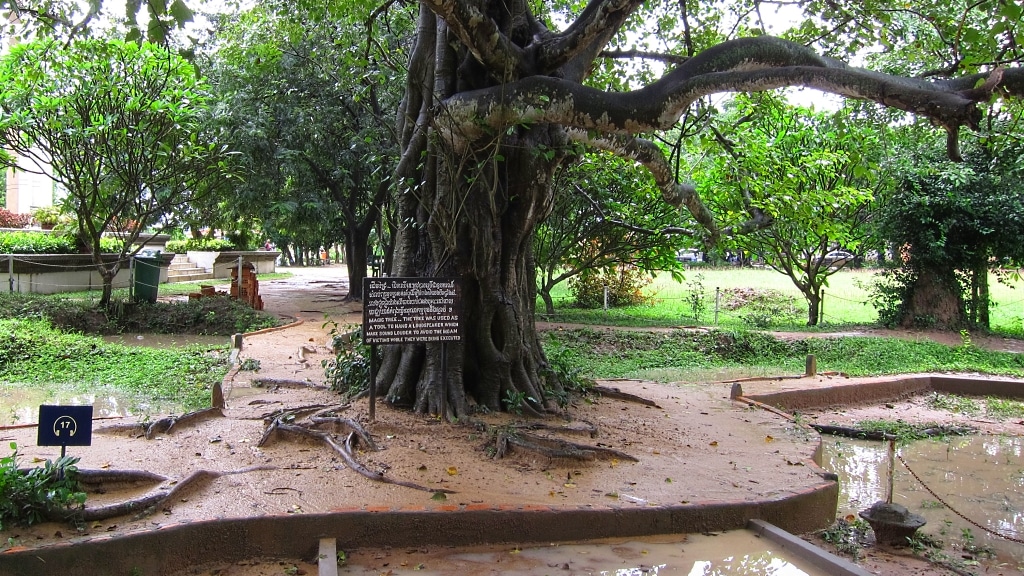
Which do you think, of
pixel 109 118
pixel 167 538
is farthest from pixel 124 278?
pixel 167 538

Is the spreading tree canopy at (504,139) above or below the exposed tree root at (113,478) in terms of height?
above

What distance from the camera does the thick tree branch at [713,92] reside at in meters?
4.78

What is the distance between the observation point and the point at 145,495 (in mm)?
4789

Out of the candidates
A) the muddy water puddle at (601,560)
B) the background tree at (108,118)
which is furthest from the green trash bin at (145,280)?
the muddy water puddle at (601,560)

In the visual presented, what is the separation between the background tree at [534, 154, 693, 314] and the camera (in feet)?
53.1

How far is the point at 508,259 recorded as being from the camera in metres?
7.68

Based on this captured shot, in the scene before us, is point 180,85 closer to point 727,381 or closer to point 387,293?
point 387,293

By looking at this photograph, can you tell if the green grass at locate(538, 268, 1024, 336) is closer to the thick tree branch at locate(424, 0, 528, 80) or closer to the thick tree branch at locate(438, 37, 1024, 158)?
the thick tree branch at locate(424, 0, 528, 80)

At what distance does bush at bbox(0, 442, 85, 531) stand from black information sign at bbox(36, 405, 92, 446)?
25 cm

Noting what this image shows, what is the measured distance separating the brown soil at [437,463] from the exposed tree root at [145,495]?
0.05 metres

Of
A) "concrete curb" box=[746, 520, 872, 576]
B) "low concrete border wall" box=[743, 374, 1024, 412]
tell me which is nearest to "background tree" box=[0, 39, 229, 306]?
"low concrete border wall" box=[743, 374, 1024, 412]

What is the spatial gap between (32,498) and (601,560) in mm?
3553

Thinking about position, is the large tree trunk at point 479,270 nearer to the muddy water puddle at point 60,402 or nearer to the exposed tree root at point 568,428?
the exposed tree root at point 568,428

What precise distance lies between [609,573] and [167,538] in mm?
2736
